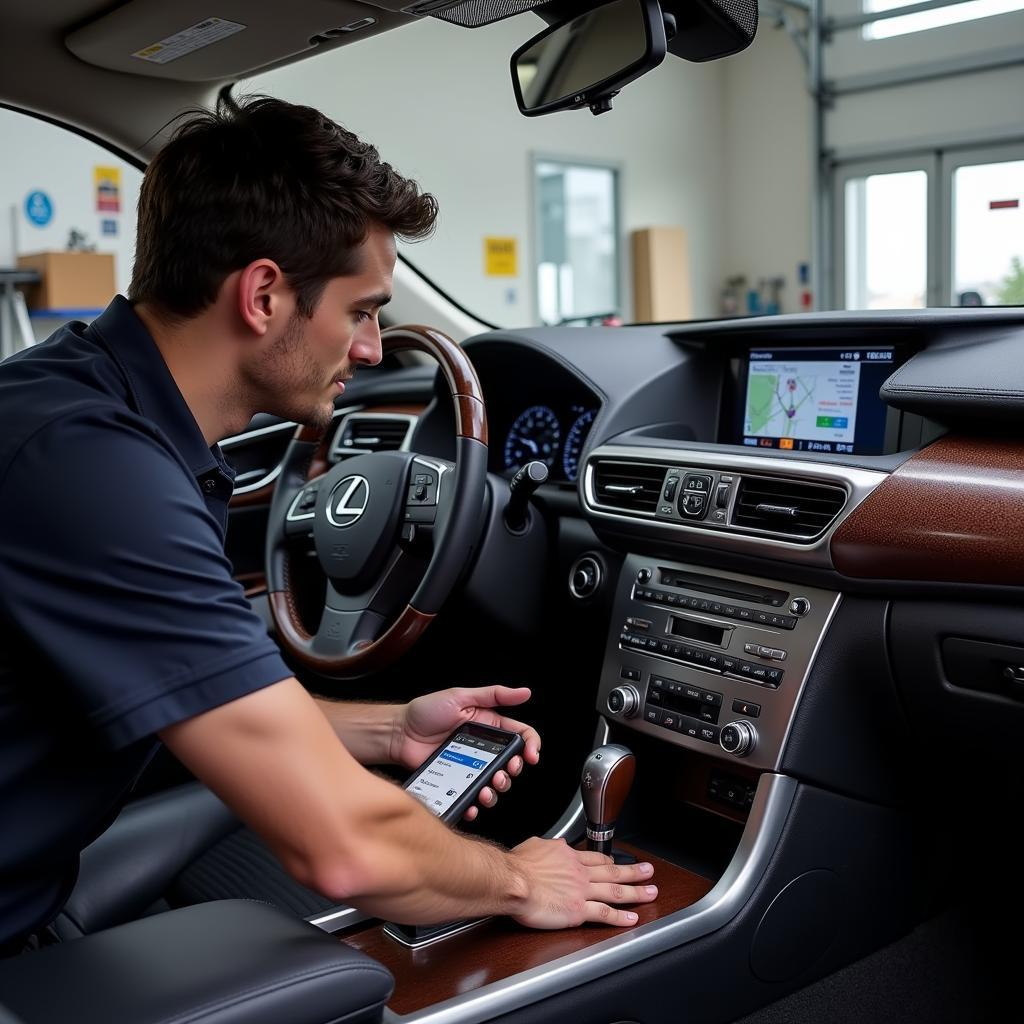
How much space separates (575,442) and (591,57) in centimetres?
79

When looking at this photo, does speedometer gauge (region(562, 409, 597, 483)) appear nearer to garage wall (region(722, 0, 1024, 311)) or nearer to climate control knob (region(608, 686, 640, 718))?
climate control knob (region(608, 686, 640, 718))

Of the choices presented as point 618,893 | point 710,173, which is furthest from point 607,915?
point 710,173

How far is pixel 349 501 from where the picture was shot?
6.56 ft

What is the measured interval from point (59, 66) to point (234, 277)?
896mm

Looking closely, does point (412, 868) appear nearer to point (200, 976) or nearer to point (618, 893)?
point (200, 976)

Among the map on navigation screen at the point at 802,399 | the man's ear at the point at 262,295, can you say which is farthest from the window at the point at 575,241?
the man's ear at the point at 262,295

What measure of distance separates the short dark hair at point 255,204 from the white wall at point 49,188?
509cm

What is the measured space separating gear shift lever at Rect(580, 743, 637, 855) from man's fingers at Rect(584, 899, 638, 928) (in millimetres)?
151

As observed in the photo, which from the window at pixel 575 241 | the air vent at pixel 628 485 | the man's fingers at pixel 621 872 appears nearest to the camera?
the man's fingers at pixel 621 872

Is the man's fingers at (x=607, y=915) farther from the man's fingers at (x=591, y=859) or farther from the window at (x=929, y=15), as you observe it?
the window at (x=929, y=15)

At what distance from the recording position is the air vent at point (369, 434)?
7.40ft

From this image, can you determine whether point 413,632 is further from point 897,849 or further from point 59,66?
point 59,66

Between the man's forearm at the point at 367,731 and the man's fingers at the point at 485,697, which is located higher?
the man's fingers at the point at 485,697

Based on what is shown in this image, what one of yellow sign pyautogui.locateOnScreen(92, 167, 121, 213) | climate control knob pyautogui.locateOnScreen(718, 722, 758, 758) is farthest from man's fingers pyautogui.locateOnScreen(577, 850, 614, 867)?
yellow sign pyautogui.locateOnScreen(92, 167, 121, 213)
